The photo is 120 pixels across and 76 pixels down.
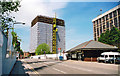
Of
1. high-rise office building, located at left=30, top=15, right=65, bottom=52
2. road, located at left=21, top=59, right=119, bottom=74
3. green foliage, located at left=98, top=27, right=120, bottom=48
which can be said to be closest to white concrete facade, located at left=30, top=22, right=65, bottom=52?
high-rise office building, located at left=30, top=15, right=65, bottom=52

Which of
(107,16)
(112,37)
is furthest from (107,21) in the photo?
(112,37)

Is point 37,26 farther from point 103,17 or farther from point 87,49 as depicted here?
point 87,49

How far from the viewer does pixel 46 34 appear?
139625 millimetres

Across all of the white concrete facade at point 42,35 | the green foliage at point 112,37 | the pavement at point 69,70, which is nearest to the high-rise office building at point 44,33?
the white concrete facade at point 42,35

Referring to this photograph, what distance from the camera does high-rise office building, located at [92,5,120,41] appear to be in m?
82.1

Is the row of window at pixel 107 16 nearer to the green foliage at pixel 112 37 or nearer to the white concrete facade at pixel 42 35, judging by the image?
the green foliage at pixel 112 37

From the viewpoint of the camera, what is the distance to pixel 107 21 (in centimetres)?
9144

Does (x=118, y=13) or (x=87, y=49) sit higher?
(x=118, y=13)

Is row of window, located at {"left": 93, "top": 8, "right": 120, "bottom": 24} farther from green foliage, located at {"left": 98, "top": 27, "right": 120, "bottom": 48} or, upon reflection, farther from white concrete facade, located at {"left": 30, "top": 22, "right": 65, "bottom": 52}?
white concrete facade, located at {"left": 30, "top": 22, "right": 65, "bottom": 52}

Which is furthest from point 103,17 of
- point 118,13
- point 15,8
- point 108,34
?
point 15,8

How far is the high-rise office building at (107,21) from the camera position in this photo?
82.1 m

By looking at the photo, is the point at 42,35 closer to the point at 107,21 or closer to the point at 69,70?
the point at 107,21

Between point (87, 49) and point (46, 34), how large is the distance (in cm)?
10471

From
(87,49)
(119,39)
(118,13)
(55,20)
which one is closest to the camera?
(87,49)
